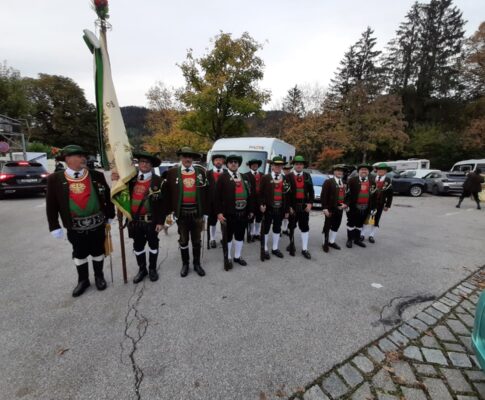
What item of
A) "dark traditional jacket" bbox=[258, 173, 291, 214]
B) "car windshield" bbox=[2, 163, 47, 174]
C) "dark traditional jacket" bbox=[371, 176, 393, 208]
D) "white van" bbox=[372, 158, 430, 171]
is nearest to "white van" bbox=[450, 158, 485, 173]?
"white van" bbox=[372, 158, 430, 171]

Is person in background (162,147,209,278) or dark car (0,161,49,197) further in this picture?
dark car (0,161,49,197)

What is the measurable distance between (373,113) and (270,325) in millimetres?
27403

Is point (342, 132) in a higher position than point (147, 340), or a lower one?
higher

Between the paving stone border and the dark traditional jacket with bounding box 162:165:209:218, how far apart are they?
9.01 feet

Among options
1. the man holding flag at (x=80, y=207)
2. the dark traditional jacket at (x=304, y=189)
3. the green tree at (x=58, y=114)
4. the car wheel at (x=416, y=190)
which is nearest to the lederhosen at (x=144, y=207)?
the man holding flag at (x=80, y=207)

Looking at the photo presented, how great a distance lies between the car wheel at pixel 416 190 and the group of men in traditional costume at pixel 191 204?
11.3 m

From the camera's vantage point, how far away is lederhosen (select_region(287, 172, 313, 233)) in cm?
485

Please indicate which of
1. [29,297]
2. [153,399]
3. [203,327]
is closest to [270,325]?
[203,327]

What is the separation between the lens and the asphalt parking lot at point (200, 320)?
2.00m

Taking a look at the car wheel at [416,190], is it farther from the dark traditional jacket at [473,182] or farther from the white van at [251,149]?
the white van at [251,149]

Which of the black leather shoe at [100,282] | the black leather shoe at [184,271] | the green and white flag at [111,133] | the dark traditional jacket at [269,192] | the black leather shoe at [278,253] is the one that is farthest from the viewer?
the black leather shoe at [278,253]

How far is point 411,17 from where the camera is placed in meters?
31.7

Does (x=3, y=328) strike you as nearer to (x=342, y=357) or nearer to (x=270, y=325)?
(x=270, y=325)

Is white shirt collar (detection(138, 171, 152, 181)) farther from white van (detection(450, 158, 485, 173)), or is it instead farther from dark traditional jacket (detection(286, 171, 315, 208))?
white van (detection(450, 158, 485, 173))
